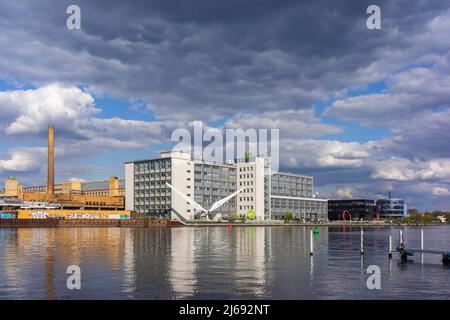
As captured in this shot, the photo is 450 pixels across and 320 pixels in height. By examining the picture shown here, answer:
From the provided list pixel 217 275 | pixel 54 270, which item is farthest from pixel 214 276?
pixel 54 270

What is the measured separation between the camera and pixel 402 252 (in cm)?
5803

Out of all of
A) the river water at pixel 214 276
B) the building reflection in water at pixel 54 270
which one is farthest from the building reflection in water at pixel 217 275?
the building reflection in water at pixel 54 270

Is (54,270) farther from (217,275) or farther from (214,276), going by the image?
(217,275)

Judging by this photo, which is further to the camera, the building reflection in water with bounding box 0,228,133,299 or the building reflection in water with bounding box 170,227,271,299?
the building reflection in water with bounding box 170,227,271,299

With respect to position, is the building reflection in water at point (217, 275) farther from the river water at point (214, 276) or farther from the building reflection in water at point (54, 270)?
the building reflection in water at point (54, 270)

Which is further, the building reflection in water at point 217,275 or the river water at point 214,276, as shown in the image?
the building reflection in water at point 217,275

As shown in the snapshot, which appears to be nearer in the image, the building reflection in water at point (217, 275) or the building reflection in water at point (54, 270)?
the building reflection in water at point (54, 270)

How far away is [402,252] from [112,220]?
507 feet

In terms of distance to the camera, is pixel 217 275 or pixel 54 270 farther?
pixel 54 270

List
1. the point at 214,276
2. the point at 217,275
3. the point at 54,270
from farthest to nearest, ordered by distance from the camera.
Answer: the point at 54,270
the point at 217,275
the point at 214,276

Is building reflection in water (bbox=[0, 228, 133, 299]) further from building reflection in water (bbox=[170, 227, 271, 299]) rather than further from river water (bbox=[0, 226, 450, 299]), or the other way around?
building reflection in water (bbox=[170, 227, 271, 299])

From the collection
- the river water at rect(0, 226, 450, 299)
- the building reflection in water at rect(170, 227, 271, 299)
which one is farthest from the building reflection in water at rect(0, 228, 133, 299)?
the building reflection in water at rect(170, 227, 271, 299)
